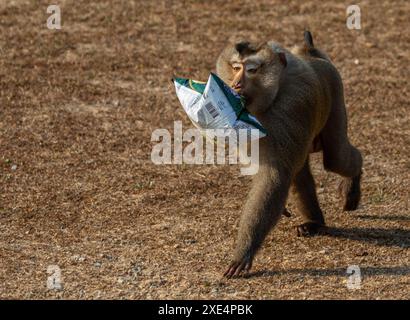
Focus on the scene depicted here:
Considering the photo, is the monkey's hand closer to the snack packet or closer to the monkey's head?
the snack packet

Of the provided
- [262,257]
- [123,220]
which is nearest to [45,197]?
[123,220]

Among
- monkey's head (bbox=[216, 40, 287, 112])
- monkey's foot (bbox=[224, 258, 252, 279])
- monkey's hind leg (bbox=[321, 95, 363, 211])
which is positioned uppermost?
monkey's head (bbox=[216, 40, 287, 112])

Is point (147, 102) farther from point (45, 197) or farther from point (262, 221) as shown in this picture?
point (262, 221)

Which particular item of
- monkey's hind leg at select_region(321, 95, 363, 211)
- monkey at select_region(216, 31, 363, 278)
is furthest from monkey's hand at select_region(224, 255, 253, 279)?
monkey's hind leg at select_region(321, 95, 363, 211)

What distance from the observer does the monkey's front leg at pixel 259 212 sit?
6691 mm

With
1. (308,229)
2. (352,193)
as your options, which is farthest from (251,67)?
(352,193)

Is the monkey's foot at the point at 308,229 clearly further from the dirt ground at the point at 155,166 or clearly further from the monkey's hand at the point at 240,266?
the monkey's hand at the point at 240,266

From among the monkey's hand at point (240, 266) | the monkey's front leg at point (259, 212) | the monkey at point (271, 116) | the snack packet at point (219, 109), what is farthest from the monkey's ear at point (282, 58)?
the monkey's hand at point (240, 266)

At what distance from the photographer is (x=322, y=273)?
6.91 metres

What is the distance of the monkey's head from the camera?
6.66 meters

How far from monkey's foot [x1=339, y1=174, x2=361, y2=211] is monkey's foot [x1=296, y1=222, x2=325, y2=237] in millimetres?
480

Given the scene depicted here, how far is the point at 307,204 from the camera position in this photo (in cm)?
778

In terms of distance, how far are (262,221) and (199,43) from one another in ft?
19.3

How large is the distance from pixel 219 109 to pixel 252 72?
52cm
